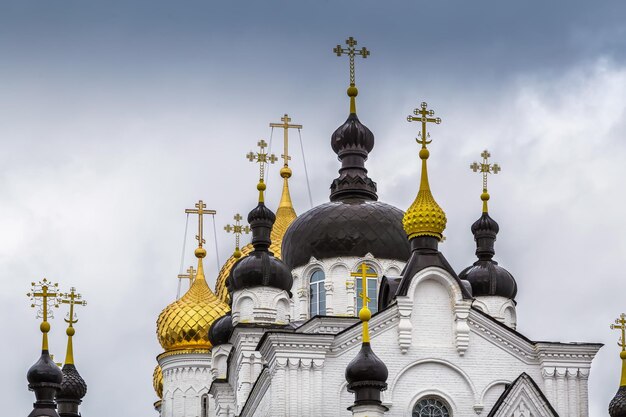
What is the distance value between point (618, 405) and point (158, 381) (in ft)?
56.8

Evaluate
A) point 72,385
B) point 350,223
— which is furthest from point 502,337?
point 72,385

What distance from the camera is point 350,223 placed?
37781 millimetres

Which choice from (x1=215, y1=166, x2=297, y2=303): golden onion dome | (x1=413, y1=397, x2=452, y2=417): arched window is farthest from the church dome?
(x1=413, y1=397, x2=452, y2=417): arched window

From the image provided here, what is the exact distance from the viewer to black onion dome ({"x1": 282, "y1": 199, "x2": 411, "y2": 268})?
3778 cm

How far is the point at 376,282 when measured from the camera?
123ft

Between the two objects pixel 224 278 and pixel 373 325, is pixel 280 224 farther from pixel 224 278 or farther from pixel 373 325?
pixel 373 325

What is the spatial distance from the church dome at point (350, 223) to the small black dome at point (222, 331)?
2105 mm

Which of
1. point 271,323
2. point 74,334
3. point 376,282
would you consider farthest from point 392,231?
point 74,334

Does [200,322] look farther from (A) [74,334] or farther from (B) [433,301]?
(B) [433,301]

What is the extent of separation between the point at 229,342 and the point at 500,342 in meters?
8.15

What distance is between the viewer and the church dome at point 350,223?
3778 cm

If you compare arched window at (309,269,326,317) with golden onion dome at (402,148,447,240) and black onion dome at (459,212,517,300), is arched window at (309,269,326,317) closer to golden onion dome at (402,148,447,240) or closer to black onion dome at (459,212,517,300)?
black onion dome at (459,212,517,300)

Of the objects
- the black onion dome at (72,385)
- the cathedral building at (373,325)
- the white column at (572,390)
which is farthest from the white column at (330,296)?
the white column at (572,390)

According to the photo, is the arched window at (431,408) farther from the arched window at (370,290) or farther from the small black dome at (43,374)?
the small black dome at (43,374)
